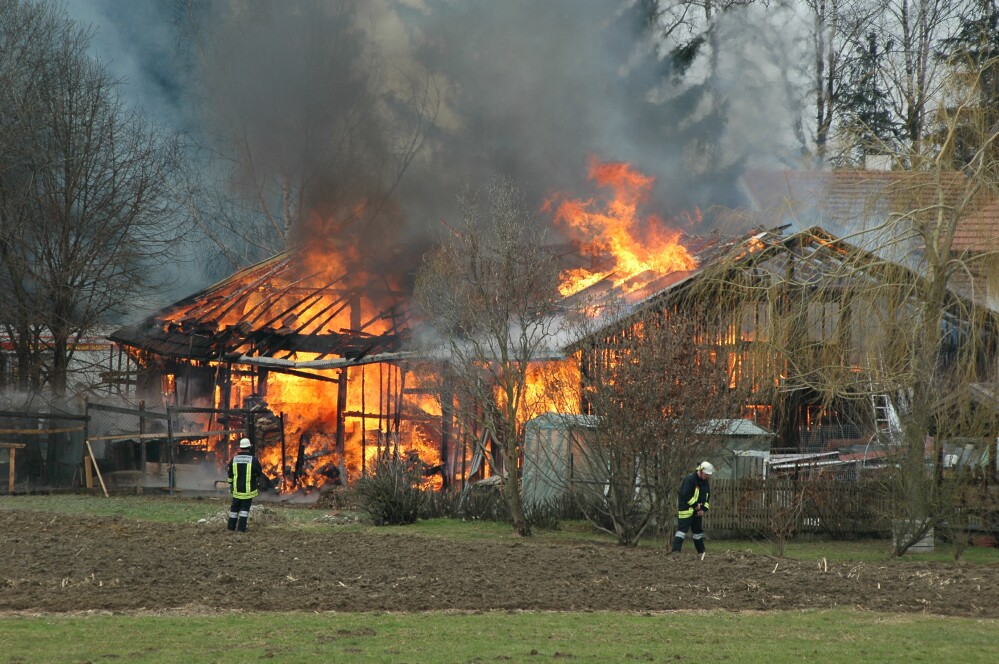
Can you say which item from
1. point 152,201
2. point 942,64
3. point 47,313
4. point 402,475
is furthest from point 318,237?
point 942,64

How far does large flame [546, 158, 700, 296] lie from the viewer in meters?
27.4

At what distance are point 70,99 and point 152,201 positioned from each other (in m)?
3.45

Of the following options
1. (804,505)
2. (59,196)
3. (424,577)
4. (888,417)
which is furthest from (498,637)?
(59,196)

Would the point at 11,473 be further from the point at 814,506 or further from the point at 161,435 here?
the point at 814,506

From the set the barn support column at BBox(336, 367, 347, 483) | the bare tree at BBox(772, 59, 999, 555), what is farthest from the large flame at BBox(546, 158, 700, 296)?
the bare tree at BBox(772, 59, 999, 555)

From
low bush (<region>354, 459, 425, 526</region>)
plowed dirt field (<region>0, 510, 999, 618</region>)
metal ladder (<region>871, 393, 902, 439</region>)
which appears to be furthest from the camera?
low bush (<region>354, 459, 425, 526</region>)

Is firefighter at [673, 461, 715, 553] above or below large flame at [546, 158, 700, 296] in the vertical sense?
below

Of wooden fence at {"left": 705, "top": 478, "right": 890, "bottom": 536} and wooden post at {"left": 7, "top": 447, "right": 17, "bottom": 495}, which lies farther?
wooden post at {"left": 7, "top": 447, "right": 17, "bottom": 495}

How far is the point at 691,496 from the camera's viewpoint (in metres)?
15.6

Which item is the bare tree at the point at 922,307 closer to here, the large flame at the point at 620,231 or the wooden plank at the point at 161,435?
the large flame at the point at 620,231

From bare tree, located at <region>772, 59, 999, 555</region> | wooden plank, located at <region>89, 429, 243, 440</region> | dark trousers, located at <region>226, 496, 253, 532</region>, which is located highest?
bare tree, located at <region>772, 59, 999, 555</region>

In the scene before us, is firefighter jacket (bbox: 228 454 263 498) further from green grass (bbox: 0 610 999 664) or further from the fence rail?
the fence rail

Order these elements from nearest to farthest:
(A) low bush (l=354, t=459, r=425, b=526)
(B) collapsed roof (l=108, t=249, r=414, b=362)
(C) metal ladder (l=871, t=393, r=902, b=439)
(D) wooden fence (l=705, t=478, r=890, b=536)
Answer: (C) metal ladder (l=871, t=393, r=902, b=439), (D) wooden fence (l=705, t=478, r=890, b=536), (A) low bush (l=354, t=459, r=425, b=526), (B) collapsed roof (l=108, t=249, r=414, b=362)

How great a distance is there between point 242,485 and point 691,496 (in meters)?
6.62
